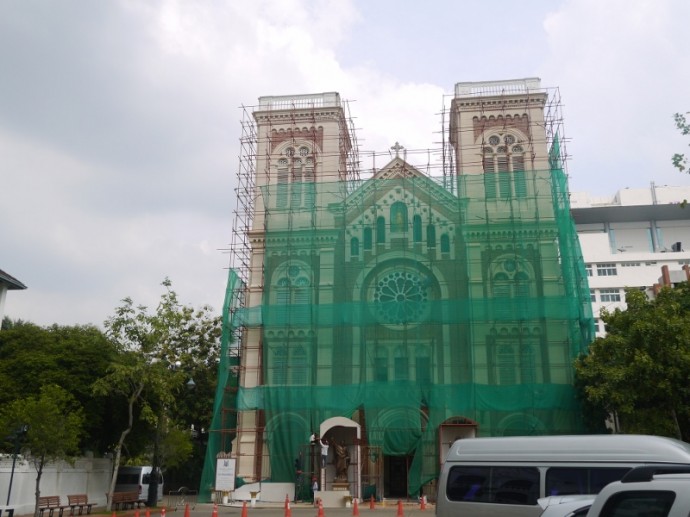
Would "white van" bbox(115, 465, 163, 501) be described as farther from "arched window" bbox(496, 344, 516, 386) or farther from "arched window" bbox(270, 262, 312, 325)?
"arched window" bbox(496, 344, 516, 386)

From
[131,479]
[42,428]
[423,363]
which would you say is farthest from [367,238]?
[42,428]

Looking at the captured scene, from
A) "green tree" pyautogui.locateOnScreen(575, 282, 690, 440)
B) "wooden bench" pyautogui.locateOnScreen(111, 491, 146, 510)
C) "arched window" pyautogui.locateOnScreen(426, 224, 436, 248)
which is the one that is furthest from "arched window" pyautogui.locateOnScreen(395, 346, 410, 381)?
"wooden bench" pyautogui.locateOnScreen(111, 491, 146, 510)

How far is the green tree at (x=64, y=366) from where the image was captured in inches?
987

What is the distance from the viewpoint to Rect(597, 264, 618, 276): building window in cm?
6638

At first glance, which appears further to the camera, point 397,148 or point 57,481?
point 397,148

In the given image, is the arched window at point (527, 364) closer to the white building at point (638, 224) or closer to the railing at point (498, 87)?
the railing at point (498, 87)

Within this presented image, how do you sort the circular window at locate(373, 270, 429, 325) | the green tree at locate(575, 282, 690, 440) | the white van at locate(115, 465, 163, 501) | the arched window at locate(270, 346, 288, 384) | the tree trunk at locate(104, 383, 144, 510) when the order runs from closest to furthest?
the green tree at locate(575, 282, 690, 440) < the tree trunk at locate(104, 383, 144, 510) < the arched window at locate(270, 346, 288, 384) < the circular window at locate(373, 270, 429, 325) < the white van at locate(115, 465, 163, 501)

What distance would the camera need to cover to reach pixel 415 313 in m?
30.9

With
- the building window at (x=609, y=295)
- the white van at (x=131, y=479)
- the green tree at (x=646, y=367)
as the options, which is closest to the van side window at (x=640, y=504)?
the green tree at (x=646, y=367)

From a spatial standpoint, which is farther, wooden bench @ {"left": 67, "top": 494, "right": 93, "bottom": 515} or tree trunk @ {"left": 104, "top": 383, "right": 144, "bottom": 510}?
tree trunk @ {"left": 104, "top": 383, "right": 144, "bottom": 510}

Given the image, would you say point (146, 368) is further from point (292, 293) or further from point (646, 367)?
point (646, 367)

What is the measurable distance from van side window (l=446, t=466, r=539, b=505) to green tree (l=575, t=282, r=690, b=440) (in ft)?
42.5

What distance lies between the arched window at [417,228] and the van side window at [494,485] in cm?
2288

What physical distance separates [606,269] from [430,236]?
40365 millimetres
